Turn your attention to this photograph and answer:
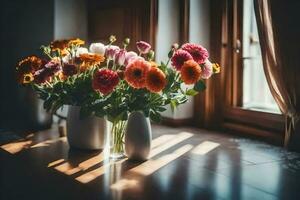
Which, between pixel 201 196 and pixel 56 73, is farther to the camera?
pixel 56 73

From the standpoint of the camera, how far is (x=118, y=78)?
136 centimetres

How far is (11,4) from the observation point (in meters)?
2.48

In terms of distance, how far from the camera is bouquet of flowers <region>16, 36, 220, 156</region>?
1336mm

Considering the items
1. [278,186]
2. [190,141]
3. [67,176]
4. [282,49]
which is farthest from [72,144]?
[282,49]

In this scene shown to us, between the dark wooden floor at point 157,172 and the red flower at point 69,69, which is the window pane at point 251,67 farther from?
the red flower at point 69,69

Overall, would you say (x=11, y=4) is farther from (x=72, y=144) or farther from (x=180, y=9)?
(x=72, y=144)

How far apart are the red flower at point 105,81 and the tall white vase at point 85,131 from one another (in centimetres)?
27

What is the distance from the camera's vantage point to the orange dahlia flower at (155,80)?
4.29 ft

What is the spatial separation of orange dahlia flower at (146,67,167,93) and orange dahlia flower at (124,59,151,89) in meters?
0.02

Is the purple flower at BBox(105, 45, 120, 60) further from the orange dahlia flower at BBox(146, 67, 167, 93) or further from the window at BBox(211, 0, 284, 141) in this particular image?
the window at BBox(211, 0, 284, 141)

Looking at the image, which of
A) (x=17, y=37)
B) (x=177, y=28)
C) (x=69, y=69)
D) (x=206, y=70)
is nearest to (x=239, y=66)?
(x=177, y=28)

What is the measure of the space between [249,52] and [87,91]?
1.15 metres

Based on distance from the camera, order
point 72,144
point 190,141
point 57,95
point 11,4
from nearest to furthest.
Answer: point 57,95 < point 72,144 < point 190,141 < point 11,4

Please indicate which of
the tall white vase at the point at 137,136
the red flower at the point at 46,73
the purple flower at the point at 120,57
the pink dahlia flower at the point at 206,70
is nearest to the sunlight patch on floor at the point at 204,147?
the tall white vase at the point at 137,136
